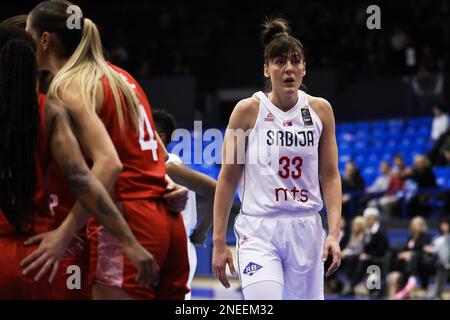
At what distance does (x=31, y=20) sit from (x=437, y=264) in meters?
10.0

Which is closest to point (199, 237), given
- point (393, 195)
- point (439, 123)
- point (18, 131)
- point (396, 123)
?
point (18, 131)

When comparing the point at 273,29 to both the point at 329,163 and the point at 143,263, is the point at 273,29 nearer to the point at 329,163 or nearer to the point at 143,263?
the point at 329,163

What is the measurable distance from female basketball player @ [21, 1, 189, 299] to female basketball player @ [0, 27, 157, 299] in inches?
4.6

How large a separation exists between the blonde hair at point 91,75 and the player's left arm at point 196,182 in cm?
134

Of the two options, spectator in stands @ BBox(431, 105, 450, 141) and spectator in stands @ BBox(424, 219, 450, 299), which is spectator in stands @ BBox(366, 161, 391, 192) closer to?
spectator in stands @ BBox(431, 105, 450, 141)

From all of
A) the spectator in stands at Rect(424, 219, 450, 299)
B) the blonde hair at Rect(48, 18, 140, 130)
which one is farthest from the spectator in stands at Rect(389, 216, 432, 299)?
the blonde hair at Rect(48, 18, 140, 130)

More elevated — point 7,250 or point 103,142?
point 103,142

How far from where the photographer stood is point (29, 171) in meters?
3.84

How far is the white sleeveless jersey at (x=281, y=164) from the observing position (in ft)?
17.9

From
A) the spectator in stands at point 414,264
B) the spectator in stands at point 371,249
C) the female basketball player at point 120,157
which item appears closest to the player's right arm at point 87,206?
the female basketball player at point 120,157

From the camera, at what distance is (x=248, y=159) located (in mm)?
5527

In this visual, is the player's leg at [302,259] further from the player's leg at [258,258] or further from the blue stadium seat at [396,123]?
the blue stadium seat at [396,123]
